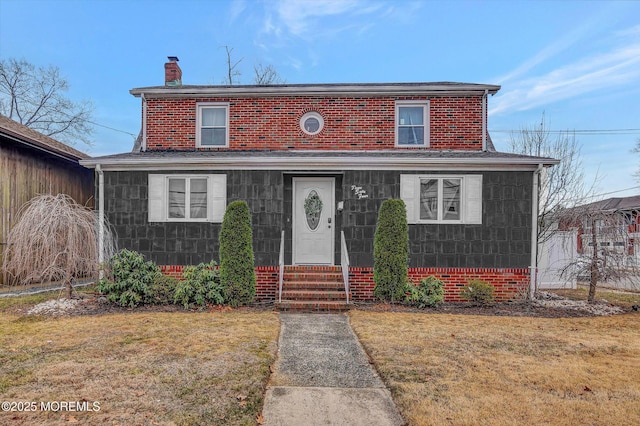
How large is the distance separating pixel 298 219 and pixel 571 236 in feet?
24.5

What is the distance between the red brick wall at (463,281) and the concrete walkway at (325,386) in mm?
2776

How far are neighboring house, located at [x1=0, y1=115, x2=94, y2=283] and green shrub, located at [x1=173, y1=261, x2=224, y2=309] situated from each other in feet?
15.4

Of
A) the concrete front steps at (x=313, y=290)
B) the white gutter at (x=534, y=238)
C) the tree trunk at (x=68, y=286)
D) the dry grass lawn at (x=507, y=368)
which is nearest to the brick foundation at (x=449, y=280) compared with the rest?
the white gutter at (x=534, y=238)

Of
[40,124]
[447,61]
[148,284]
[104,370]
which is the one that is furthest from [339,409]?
[40,124]

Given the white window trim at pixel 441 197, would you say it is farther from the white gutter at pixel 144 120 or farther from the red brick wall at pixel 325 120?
the white gutter at pixel 144 120

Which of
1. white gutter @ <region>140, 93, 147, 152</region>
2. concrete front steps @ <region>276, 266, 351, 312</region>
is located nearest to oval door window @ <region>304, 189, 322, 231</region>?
concrete front steps @ <region>276, 266, 351, 312</region>

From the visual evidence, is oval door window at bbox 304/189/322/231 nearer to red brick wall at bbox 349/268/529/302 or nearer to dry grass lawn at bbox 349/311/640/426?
red brick wall at bbox 349/268/529/302

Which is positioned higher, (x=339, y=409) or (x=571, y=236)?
(x=571, y=236)

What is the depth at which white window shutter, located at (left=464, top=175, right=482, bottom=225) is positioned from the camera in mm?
8445

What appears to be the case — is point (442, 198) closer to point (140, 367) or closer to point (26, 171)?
point (140, 367)

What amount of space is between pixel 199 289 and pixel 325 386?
4.61 metres

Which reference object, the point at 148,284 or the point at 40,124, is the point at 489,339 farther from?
the point at 40,124

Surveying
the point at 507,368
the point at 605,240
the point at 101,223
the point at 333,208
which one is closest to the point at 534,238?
the point at 605,240

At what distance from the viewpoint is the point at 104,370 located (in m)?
4.08
